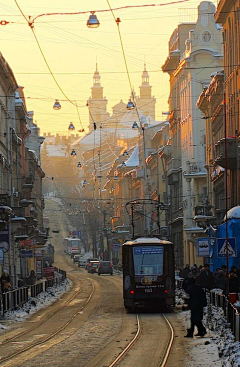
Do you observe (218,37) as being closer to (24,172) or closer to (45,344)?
(24,172)

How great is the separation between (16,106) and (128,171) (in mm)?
74403

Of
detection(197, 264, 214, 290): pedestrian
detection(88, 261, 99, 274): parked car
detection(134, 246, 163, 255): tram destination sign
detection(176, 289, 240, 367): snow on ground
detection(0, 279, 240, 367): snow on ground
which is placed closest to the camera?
detection(176, 289, 240, 367): snow on ground

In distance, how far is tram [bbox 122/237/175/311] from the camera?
3719cm

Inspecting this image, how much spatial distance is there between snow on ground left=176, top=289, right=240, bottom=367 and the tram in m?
7.62

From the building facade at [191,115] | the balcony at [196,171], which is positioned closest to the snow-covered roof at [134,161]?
the building facade at [191,115]

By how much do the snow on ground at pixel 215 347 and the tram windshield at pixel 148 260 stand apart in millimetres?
8094

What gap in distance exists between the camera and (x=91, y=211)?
6024 inches

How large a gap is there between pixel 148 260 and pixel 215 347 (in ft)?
51.7

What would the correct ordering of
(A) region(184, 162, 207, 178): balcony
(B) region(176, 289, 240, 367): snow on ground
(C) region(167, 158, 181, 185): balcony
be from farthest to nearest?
(C) region(167, 158, 181, 185): balcony
(A) region(184, 162, 207, 178): balcony
(B) region(176, 289, 240, 367): snow on ground

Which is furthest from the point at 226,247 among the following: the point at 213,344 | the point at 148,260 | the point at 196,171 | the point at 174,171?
the point at 174,171

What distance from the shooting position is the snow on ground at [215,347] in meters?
18.1

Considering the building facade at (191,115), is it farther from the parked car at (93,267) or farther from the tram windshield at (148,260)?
the tram windshield at (148,260)

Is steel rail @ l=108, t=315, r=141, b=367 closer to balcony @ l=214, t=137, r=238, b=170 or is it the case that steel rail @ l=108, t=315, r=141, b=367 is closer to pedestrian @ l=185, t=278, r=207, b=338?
pedestrian @ l=185, t=278, r=207, b=338

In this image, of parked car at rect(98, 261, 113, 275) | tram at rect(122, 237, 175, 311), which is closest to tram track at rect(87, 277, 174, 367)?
tram at rect(122, 237, 175, 311)
